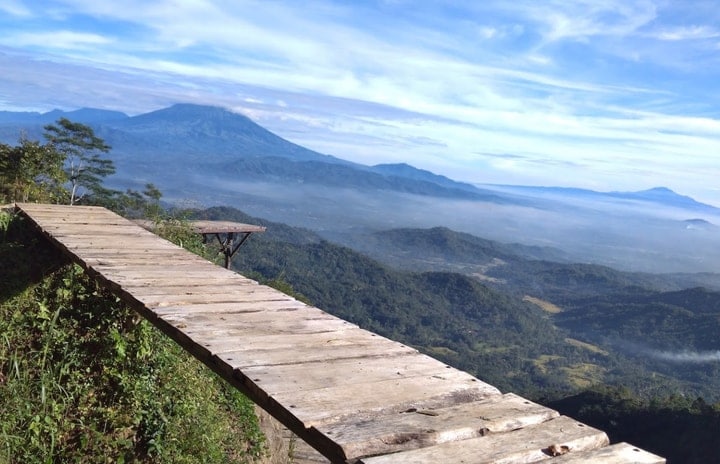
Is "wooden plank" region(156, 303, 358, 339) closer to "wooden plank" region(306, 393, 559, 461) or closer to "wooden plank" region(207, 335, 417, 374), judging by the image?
"wooden plank" region(207, 335, 417, 374)

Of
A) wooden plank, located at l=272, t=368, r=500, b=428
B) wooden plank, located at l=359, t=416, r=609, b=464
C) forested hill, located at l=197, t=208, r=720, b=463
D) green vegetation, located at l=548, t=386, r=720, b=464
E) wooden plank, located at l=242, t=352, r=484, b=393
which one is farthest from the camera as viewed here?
forested hill, located at l=197, t=208, r=720, b=463

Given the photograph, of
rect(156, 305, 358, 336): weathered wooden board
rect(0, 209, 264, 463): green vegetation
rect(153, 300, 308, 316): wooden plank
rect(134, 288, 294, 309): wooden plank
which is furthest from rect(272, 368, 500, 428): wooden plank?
rect(0, 209, 264, 463): green vegetation

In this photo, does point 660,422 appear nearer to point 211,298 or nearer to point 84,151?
point 211,298

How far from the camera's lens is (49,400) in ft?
14.2

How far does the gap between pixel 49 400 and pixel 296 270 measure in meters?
100

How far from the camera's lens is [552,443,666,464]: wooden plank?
192 centimetres

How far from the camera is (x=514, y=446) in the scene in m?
1.97

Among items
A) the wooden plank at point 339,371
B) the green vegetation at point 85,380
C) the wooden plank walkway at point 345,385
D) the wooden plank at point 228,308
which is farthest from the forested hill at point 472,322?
the wooden plank at point 339,371

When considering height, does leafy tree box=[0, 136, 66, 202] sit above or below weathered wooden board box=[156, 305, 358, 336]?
above

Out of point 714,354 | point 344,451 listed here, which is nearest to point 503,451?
point 344,451

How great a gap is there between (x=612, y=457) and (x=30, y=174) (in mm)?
10367

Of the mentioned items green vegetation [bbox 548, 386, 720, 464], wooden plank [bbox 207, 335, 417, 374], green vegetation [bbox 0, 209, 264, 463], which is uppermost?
wooden plank [bbox 207, 335, 417, 374]

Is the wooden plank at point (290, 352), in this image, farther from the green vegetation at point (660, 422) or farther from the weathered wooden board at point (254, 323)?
the green vegetation at point (660, 422)

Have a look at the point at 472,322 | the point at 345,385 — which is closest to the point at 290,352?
the point at 345,385
